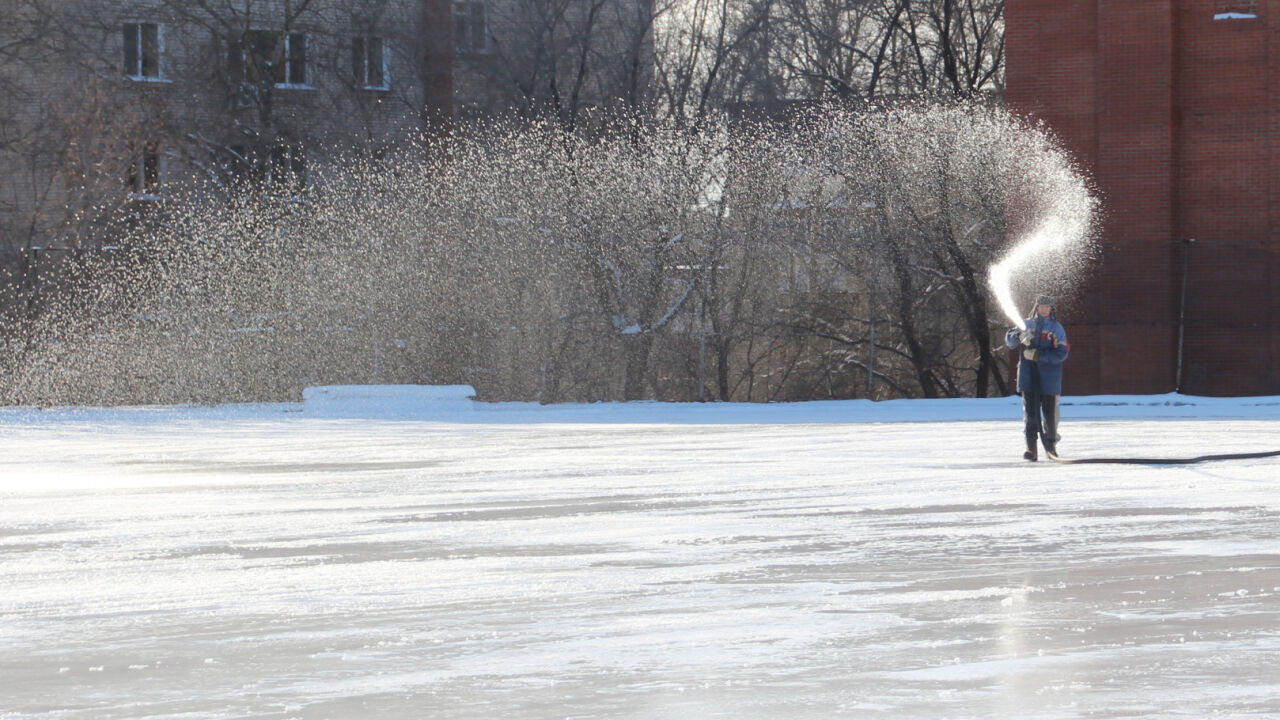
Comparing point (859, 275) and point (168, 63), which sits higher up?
point (168, 63)

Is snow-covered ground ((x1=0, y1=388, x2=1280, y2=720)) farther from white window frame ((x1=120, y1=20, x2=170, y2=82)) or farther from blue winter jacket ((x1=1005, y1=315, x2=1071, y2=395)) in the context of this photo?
white window frame ((x1=120, y1=20, x2=170, y2=82))

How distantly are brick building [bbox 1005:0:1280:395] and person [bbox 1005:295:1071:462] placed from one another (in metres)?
14.1

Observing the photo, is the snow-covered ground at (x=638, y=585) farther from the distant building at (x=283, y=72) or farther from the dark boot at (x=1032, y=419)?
the distant building at (x=283, y=72)

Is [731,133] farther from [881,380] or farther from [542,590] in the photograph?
[542,590]

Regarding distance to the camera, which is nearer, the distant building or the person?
the person

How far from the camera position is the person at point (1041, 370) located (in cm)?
1527

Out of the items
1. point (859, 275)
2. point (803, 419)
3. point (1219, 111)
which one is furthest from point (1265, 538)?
point (1219, 111)

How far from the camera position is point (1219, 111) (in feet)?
97.0

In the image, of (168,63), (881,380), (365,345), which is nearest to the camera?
(365,345)

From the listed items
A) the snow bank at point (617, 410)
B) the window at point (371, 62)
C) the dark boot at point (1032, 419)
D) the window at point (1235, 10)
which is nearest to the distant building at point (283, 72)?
the window at point (371, 62)

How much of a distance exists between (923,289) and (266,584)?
22.0 meters

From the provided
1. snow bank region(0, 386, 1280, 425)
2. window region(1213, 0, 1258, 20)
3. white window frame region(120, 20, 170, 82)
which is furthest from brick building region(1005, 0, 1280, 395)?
white window frame region(120, 20, 170, 82)

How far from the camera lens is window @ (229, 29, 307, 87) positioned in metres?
37.8

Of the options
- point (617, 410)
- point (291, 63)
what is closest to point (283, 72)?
point (291, 63)
